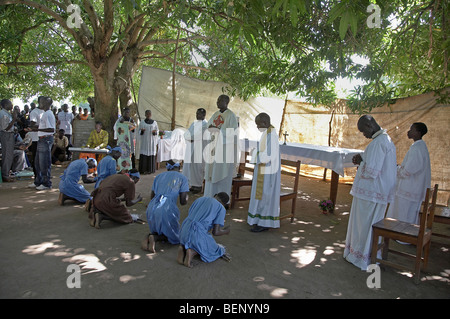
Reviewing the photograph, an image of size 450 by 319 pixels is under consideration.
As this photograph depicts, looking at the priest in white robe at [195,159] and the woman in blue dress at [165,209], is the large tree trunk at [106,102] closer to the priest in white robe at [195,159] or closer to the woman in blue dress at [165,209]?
the priest in white robe at [195,159]

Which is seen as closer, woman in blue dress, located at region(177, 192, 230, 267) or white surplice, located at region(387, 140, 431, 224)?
woman in blue dress, located at region(177, 192, 230, 267)

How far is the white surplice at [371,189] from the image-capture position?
4004 mm

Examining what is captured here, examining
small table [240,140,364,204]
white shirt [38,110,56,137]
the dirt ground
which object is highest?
white shirt [38,110,56,137]

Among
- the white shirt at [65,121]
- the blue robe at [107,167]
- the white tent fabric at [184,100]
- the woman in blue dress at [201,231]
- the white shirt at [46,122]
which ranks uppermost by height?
the white tent fabric at [184,100]

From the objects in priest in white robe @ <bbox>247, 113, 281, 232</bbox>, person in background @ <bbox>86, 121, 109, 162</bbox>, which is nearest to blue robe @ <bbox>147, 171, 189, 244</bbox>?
priest in white robe @ <bbox>247, 113, 281, 232</bbox>

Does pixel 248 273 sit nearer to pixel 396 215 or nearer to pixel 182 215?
pixel 182 215

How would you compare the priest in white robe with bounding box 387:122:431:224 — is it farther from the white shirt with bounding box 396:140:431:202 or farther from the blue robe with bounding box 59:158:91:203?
the blue robe with bounding box 59:158:91:203

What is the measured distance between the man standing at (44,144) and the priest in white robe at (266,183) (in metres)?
4.63

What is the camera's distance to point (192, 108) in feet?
37.3

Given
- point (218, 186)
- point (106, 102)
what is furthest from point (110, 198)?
point (106, 102)

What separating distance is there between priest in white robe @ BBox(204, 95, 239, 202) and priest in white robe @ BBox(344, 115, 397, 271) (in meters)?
2.64

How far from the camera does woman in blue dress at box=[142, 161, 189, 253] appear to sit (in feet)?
14.1

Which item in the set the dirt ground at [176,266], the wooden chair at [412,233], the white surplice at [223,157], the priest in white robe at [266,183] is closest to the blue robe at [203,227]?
the dirt ground at [176,266]

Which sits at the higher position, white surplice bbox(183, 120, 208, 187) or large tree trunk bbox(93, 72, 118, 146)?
large tree trunk bbox(93, 72, 118, 146)
